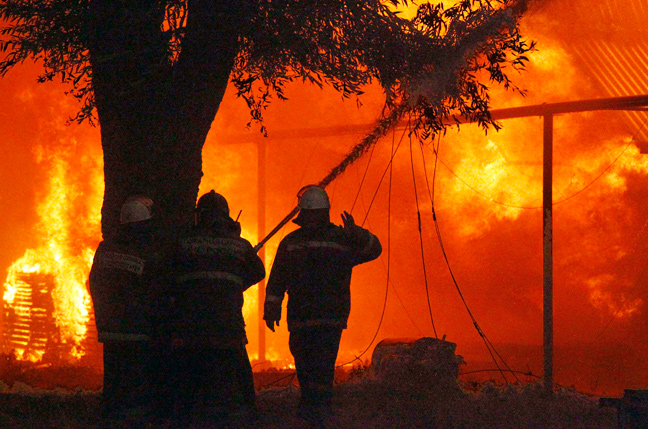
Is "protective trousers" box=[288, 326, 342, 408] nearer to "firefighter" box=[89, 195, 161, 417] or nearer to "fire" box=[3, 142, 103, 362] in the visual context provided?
"firefighter" box=[89, 195, 161, 417]

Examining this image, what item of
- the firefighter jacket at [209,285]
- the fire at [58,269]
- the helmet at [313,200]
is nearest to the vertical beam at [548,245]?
the helmet at [313,200]

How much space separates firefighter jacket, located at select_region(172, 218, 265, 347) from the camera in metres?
6.31

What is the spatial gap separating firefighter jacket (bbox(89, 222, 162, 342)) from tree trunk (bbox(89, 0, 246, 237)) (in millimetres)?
1295

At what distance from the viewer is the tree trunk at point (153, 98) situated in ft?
25.3

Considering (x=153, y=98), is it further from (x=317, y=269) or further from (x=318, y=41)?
(x=317, y=269)

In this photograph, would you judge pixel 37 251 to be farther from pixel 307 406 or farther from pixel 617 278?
pixel 307 406

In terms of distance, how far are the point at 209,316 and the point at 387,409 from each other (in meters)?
2.29

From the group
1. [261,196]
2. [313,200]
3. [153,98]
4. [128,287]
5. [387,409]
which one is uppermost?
[261,196]

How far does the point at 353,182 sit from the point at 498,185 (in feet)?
15.2

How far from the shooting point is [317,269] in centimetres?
693

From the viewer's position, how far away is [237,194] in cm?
2670

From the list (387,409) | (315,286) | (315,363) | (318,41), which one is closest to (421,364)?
(387,409)

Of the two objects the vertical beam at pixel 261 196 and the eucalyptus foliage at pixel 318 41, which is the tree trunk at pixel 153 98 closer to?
the eucalyptus foliage at pixel 318 41

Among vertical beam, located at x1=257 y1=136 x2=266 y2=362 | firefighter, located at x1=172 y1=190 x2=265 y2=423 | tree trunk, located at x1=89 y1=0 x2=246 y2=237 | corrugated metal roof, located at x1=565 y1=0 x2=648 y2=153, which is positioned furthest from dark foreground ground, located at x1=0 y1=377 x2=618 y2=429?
corrugated metal roof, located at x1=565 y1=0 x2=648 y2=153
